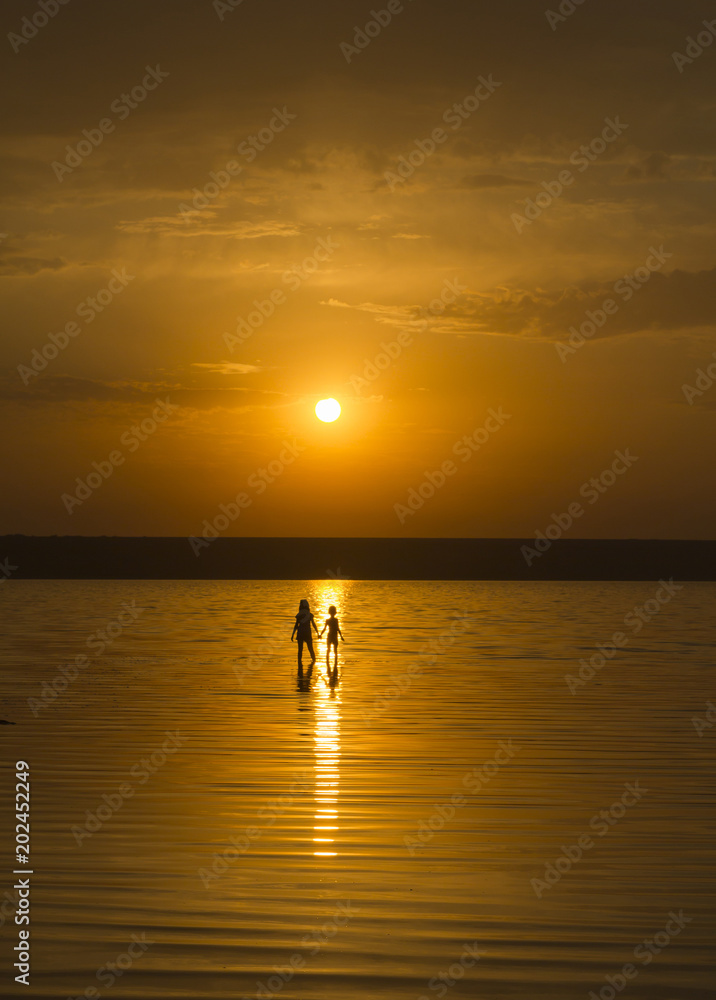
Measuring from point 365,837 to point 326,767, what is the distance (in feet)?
12.4

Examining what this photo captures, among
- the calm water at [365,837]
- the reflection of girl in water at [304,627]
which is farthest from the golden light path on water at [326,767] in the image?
the reflection of girl in water at [304,627]

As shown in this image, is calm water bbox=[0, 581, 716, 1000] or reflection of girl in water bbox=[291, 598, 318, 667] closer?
calm water bbox=[0, 581, 716, 1000]

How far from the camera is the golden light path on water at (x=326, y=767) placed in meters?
10.9

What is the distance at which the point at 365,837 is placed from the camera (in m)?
10.8

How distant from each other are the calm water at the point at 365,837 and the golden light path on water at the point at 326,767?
0.05 m

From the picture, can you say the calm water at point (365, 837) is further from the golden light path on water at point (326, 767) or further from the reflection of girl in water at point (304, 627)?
the reflection of girl in water at point (304, 627)

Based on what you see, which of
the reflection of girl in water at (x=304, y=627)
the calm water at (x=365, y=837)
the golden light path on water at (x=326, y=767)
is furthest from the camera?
the reflection of girl in water at (x=304, y=627)

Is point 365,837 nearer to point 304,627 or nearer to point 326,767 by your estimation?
point 326,767

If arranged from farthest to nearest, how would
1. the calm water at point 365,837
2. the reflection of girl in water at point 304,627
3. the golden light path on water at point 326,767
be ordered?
the reflection of girl in water at point 304,627 < the golden light path on water at point 326,767 < the calm water at point 365,837

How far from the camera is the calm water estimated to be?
7387 millimetres

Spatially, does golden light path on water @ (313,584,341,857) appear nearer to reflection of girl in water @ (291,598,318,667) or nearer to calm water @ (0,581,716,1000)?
calm water @ (0,581,716,1000)

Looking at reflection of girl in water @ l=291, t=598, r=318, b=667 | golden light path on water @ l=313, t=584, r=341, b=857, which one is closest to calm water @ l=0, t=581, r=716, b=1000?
golden light path on water @ l=313, t=584, r=341, b=857

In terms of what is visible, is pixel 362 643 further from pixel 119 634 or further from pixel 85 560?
pixel 85 560

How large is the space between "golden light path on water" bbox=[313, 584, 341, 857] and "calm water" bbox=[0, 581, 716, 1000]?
5 cm
